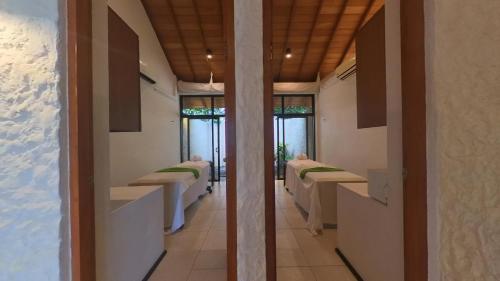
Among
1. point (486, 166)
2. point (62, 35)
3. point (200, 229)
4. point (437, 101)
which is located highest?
point (62, 35)

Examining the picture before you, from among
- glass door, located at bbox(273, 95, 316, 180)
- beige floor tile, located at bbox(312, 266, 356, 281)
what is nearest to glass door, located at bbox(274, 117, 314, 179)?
glass door, located at bbox(273, 95, 316, 180)

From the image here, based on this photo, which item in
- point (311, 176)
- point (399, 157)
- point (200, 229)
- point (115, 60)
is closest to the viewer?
point (399, 157)

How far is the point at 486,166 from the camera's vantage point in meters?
1.09

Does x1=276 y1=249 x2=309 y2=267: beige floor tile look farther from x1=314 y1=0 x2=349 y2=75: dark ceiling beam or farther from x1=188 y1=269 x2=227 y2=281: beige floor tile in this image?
x1=314 y1=0 x2=349 y2=75: dark ceiling beam

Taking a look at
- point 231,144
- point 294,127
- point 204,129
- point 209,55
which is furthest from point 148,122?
point 231,144

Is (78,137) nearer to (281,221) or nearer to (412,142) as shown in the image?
(412,142)

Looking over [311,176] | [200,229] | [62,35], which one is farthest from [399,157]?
[200,229]

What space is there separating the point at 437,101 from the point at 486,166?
0.33m

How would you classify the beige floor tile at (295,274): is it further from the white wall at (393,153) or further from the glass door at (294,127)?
the glass door at (294,127)

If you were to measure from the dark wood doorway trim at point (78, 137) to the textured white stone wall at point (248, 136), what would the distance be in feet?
2.07

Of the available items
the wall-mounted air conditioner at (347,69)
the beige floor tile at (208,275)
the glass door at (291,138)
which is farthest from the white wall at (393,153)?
the glass door at (291,138)

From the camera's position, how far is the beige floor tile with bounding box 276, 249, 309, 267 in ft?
8.65

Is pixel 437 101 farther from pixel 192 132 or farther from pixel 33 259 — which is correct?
pixel 192 132

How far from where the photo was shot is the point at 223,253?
2.91 meters
